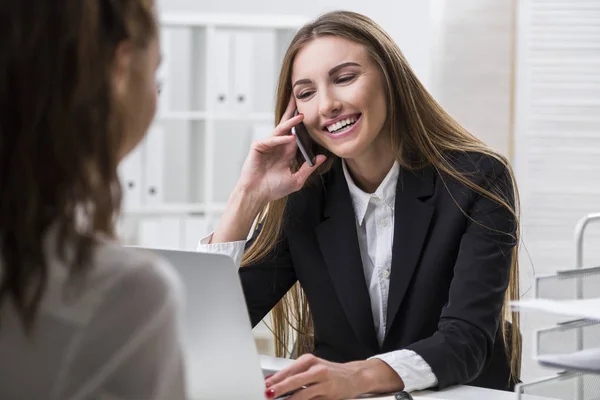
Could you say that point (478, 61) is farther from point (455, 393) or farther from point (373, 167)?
point (455, 393)

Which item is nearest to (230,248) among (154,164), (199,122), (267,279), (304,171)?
(267,279)

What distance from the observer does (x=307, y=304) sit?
2.03 metres

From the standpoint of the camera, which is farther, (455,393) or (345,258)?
(345,258)

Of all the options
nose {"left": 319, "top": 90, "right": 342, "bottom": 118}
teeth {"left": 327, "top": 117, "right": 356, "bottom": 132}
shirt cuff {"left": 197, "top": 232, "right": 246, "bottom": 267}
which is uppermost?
nose {"left": 319, "top": 90, "right": 342, "bottom": 118}

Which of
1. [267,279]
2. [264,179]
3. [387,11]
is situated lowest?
[267,279]

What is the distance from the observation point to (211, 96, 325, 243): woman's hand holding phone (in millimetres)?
1904

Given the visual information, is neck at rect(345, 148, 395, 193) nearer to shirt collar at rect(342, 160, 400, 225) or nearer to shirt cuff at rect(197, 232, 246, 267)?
shirt collar at rect(342, 160, 400, 225)

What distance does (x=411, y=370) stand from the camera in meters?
1.47

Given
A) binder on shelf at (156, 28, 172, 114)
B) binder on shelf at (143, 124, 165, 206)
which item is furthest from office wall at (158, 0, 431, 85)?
binder on shelf at (143, 124, 165, 206)

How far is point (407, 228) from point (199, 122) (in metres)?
2.28

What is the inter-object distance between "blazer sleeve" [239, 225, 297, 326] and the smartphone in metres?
0.20

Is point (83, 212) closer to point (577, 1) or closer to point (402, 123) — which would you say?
point (402, 123)

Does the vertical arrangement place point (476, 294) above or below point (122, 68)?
below

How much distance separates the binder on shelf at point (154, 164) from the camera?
12.3 feet
